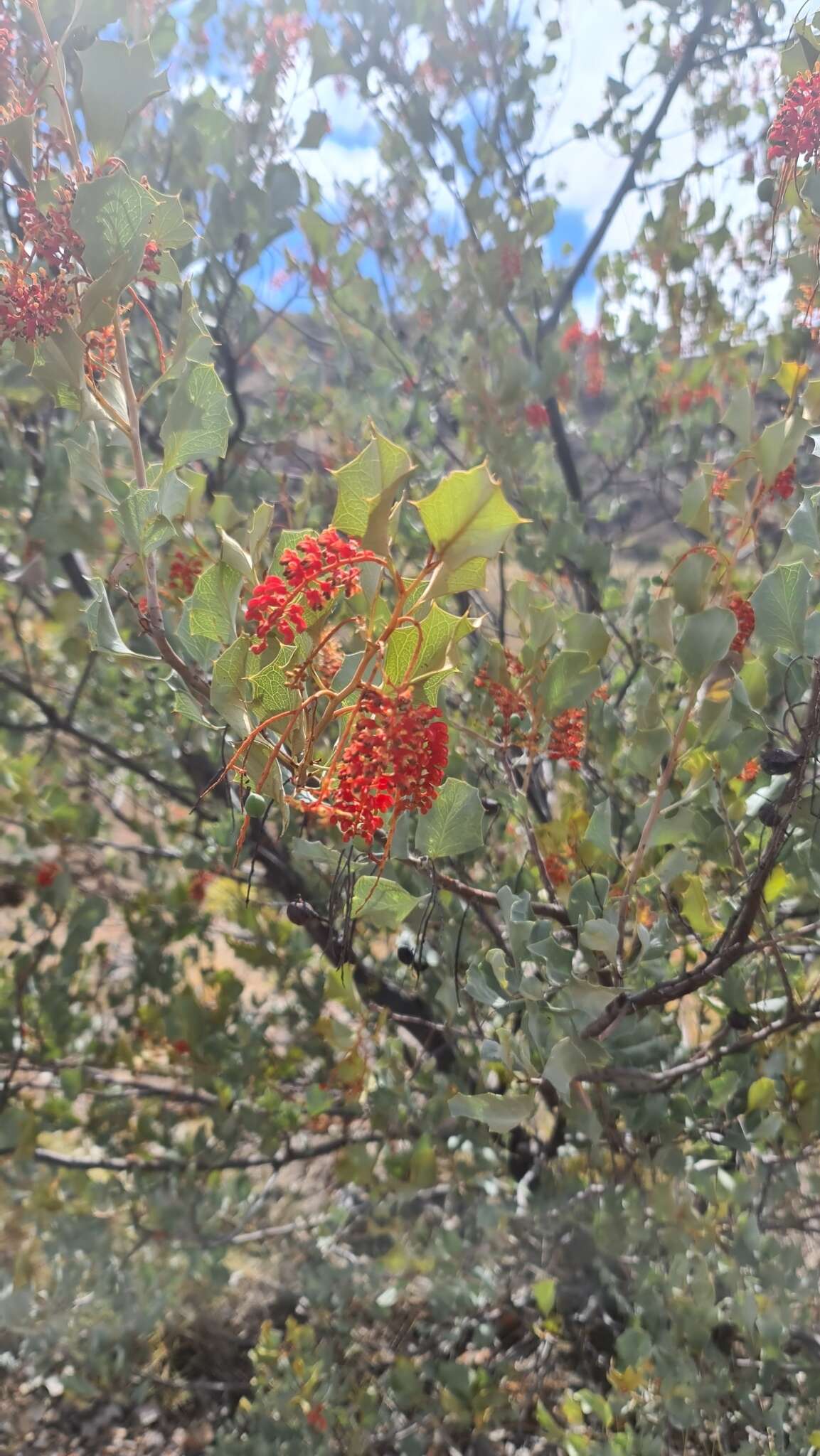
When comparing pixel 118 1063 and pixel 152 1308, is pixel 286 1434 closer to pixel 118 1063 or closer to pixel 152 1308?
pixel 152 1308

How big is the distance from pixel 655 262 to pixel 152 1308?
320cm

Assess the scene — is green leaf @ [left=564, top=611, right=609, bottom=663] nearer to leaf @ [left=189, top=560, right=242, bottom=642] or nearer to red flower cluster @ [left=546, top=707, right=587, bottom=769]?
red flower cluster @ [left=546, top=707, right=587, bottom=769]

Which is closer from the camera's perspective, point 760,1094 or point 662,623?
point 662,623

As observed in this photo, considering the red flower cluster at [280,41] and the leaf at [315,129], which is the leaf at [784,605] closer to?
the leaf at [315,129]

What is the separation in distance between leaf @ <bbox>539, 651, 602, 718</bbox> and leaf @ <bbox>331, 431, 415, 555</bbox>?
41 cm

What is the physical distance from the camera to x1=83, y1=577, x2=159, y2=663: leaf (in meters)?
0.69

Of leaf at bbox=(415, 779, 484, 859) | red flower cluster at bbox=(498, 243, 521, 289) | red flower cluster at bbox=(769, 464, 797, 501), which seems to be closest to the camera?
leaf at bbox=(415, 779, 484, 859)

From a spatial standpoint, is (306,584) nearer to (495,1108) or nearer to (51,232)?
(51,232)

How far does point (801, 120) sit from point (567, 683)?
1.88 feet

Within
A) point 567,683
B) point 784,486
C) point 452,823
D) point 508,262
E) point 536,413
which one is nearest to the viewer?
point 452,823

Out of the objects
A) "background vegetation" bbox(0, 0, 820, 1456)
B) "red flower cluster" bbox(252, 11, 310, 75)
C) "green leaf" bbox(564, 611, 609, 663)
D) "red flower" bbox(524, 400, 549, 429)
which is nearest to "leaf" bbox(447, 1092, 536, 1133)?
"background vegetation" bbox(0, 0, 820, 1456)

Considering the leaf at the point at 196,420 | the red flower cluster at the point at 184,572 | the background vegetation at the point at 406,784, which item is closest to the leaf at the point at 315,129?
the background vegetation at the point at 406,784

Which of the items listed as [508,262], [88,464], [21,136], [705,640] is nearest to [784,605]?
[705,640]

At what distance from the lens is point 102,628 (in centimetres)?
71
